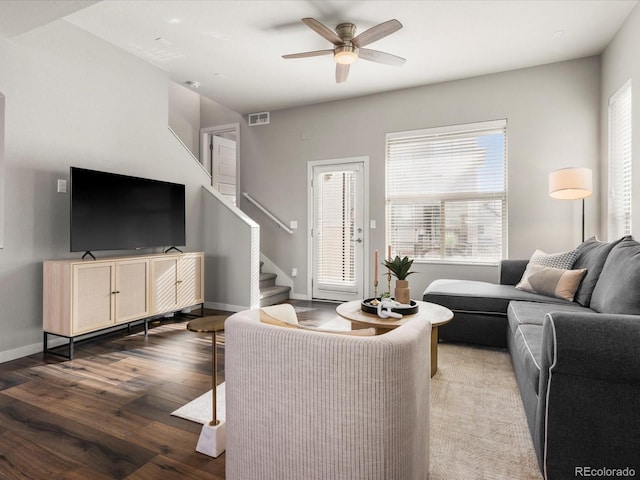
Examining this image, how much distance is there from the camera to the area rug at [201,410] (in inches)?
80.8

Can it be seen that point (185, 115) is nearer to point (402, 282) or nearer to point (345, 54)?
point (345, 54)

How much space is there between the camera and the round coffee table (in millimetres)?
2438

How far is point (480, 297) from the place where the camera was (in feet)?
10.7

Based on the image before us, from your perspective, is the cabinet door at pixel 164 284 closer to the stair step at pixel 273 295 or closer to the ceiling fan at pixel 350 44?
the stair step at pixel 273 295

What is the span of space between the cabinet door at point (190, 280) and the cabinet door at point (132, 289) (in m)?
0.46

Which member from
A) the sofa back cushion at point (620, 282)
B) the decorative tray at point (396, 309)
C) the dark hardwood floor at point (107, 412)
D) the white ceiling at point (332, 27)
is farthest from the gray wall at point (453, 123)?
the dark hardwood floor at point (107, 412)

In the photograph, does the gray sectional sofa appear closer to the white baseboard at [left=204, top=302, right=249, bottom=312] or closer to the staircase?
the white baseboard at [left=204, top=302, right=249, bottom=312]

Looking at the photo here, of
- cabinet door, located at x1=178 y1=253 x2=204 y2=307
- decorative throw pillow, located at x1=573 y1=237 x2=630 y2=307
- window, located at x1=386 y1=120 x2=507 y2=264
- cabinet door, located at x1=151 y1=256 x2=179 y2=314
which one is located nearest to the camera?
decorative throw pillow, located at x1=573 y1=237 x2=630 y2=307

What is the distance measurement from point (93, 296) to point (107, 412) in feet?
4.45

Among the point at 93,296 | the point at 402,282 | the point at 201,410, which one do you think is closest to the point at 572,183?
the point at 402,282

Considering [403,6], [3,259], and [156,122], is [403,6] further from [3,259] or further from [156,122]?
[3,259]

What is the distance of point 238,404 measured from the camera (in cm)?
127

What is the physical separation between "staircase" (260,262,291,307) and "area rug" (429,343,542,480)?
2717mm

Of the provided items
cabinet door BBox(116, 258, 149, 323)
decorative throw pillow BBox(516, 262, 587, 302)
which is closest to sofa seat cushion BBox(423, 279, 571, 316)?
decorative throw pillow BBox(516, 262, 587, 302)
